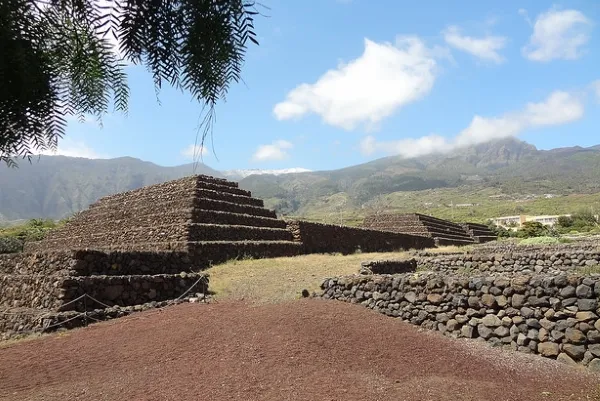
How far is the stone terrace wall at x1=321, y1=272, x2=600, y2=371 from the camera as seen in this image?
7.72 metres

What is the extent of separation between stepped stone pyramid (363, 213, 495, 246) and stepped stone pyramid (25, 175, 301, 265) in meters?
21.4

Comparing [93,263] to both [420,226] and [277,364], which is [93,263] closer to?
[277,364]

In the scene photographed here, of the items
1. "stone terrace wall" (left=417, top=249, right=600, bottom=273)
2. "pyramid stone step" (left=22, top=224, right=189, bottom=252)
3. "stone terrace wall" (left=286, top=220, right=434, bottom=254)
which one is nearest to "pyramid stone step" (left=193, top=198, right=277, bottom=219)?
"stone terrace wall" (left=286, top=220, right=434, bottom=254)

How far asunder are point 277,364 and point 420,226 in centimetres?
3790

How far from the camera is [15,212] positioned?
19600 centimetres

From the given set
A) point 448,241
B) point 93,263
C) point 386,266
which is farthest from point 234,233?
point 448,241

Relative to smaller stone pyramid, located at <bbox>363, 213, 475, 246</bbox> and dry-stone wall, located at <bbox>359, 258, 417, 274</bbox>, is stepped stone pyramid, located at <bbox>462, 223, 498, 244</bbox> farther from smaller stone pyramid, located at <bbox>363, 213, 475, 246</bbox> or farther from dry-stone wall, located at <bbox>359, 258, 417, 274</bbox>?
dry-stone wall, located at <bbox>359, 258, 417, 274</bbox>

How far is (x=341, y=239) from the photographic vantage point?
2817cm

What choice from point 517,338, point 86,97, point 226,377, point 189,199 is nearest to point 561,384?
point 517,338

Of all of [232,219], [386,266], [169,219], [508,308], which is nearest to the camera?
[508,308]

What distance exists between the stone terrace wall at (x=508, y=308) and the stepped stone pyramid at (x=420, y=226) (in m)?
32.9

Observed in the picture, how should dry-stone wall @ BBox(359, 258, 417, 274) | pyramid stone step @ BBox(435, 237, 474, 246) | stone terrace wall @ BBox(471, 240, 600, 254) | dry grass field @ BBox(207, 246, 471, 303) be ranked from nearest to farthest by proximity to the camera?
dry grass field @ BBox(207, 246, 471, 303), dry-stone wall @ BBox(359, 258, 417, 274), stone terrace wall @ BBox(471, 240, 600, 254), pyramid stone step @ BBox(435, 237, 474, 246)

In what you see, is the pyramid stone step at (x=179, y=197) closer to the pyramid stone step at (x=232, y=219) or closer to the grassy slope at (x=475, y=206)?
the pyramid stone step at (x=232, y=219)

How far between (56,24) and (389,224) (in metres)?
44.6
